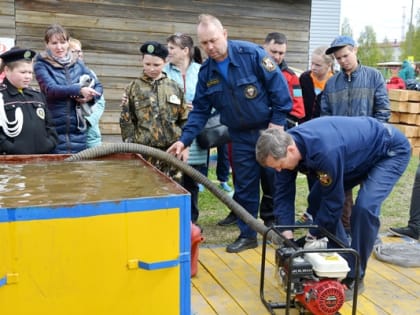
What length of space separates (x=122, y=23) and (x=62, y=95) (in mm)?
3427

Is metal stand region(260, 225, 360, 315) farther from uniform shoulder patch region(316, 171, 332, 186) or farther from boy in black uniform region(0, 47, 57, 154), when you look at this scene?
boy in black uniform region(0, 47, 57, 154)

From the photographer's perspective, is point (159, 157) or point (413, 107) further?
point (413, 107)

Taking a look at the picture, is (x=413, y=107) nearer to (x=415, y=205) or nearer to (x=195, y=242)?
(x=415, y=205)

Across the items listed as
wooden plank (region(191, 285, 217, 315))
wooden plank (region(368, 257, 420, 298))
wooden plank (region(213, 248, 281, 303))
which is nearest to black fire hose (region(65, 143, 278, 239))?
wooden plank (region(213, 248, 281, 303))

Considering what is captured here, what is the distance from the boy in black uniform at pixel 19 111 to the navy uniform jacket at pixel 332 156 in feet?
5.23

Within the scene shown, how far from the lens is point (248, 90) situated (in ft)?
11.7

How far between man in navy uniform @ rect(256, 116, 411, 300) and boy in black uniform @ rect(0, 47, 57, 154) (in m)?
1.56

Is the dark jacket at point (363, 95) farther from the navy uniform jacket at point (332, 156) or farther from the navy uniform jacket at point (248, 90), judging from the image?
the navy uniform jacket at point (332, 156)

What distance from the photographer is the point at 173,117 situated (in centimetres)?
377

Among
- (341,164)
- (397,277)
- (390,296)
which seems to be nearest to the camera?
(341,164)

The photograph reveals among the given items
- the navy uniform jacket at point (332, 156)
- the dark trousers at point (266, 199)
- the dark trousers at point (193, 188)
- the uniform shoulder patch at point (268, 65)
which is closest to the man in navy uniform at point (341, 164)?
the navy uniform jacket at point (332, 156)

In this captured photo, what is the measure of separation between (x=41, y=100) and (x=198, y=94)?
1099mm

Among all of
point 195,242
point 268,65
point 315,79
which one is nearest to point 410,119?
point 315,79

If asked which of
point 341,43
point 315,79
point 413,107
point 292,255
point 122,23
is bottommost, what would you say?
point 292,255
